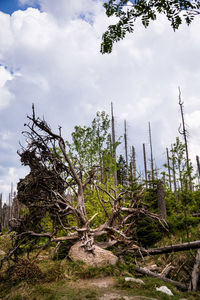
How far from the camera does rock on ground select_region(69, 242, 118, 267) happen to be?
662 cm

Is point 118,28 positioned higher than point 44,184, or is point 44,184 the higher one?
point 118,28

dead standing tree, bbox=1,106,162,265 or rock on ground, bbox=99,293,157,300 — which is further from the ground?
dead standing tree, bbox=1,106,162,265

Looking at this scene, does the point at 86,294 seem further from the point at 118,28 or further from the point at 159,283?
the point at 118,28

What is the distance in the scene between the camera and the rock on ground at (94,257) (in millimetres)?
6617

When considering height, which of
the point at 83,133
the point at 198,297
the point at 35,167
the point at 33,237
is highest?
the point at 83,133

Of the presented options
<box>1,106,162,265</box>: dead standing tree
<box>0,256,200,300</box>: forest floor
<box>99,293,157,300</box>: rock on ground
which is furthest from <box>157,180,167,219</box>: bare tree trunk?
<box>99,293,157,300</box>: rock on ground

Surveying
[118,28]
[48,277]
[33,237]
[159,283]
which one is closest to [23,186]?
[33,237]

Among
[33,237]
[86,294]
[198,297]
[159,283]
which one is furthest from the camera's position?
[33,237]

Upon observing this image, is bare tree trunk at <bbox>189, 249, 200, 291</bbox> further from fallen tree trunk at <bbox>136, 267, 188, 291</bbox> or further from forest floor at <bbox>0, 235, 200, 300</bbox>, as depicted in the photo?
forest floor at <bbox>0, 235, 200, 300</bbox>

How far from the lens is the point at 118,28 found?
2.71 m

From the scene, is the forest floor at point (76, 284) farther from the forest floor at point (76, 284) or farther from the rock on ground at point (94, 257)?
the rock on ground at point (94, 257)

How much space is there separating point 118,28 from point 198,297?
600 cm

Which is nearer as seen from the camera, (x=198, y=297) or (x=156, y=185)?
(x=198, y=297)

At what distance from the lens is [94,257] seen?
673 cm
